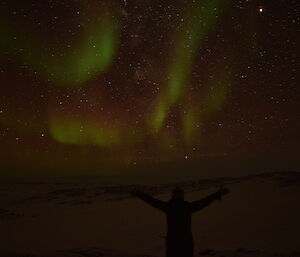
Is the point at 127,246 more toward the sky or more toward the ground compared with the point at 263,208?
more toward the ground

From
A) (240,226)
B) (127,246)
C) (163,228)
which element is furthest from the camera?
(163,228)

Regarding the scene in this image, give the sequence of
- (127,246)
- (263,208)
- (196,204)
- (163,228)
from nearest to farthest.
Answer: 1. (196,204)
2. (127,246)
3. (163,228)
4. (263,208)

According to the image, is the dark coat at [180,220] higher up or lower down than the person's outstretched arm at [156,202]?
lower down

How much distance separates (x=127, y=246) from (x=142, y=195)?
974cm

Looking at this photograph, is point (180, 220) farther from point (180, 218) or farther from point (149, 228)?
point (149, 228)

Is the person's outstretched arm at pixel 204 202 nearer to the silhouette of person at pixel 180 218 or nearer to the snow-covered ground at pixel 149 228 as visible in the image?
the silhouette of person at pixel 180 218

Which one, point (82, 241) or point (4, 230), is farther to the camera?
point (4, 230)

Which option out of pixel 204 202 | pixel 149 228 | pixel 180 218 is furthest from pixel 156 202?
pixel 149 228

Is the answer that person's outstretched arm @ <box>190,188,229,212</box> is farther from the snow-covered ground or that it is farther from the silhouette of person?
the snow-covered ground

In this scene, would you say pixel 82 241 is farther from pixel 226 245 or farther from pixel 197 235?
pixel 226 245

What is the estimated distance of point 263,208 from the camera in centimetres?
2458

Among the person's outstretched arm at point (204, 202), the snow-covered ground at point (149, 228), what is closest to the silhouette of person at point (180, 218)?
the person's outstretched arm at point (204, 202)

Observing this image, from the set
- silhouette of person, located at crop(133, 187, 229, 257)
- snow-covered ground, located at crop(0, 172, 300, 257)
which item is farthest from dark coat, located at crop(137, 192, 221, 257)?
snow-covered ground, located at crop(0, 172, 300, 257)

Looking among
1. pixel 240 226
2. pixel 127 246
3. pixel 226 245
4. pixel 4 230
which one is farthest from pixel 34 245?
pixel 240 226
